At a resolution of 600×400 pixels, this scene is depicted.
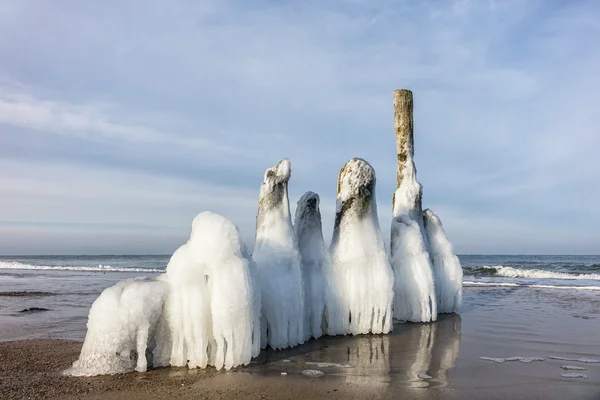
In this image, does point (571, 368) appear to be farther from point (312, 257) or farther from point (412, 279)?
point (312, 257)

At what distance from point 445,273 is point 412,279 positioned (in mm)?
1747

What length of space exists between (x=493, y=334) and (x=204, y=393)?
5.42 metres

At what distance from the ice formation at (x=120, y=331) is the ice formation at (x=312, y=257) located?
8.53 feet

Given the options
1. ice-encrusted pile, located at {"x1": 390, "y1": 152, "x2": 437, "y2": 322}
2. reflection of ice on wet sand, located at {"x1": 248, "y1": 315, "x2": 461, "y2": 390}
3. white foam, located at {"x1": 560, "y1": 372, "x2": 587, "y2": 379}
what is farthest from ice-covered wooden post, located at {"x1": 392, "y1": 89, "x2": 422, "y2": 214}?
white foam, located at {"x1": 560, "y1": 372, "x2": 587, "y2": 379}

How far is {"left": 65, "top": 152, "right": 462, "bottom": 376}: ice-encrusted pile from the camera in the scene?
574 centimetres

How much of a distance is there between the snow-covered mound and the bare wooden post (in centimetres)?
184

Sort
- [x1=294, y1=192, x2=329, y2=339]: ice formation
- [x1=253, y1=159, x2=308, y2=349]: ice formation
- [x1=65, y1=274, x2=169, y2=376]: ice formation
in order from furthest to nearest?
[x1=294, y1=192, x2=329, y2=339]: ice formation < [x1=253, y1=159, x2=308, y2=349]: ice formation < [x1=65, y1=274, x2=169, y2=376]: ice formation

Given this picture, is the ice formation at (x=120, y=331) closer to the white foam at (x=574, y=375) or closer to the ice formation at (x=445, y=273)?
the white foam at (x=574, y=375)

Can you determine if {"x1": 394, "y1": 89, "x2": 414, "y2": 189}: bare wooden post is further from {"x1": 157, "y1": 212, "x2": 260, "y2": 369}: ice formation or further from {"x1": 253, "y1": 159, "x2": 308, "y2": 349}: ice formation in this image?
{"x1": 157, "y1": 212, "x2": 260, "y2": 369}: ice formation

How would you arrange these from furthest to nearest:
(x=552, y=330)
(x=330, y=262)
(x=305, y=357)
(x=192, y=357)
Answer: (x=552, y=330) → (x=330, y=262) → (x=305, y=357) → (x=192, y=357)

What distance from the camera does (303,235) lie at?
824cm

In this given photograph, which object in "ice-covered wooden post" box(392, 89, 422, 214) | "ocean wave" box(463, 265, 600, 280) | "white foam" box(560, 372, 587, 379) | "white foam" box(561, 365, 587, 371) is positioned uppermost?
"ice-covered wooden post" box(392, 89, 422, 214)

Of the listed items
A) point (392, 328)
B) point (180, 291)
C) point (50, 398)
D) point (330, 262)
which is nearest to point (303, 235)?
point (330, 262)

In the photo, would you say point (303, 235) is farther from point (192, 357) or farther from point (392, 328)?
point (192, 357)
